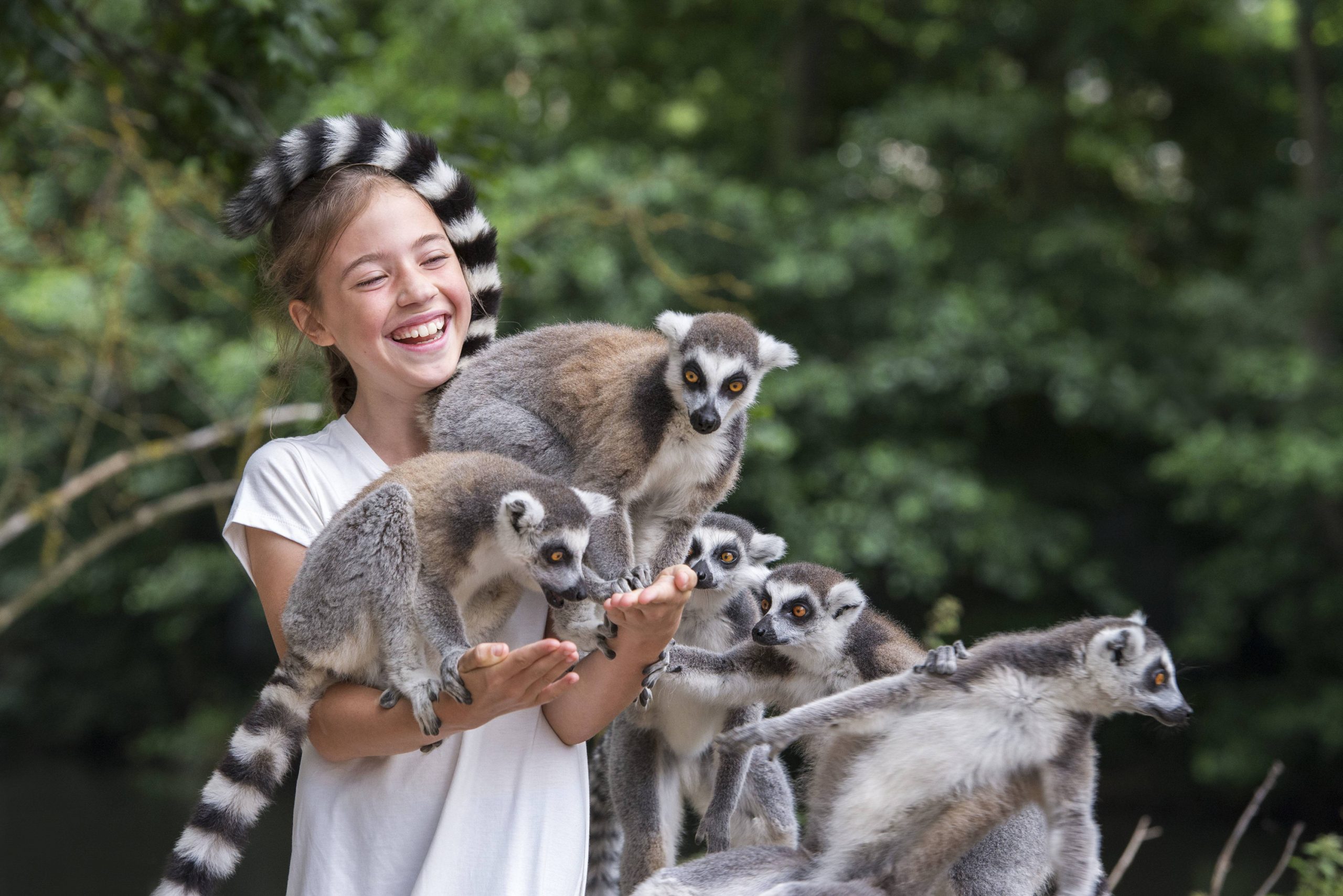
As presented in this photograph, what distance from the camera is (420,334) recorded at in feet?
7.02

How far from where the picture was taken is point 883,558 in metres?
8.93

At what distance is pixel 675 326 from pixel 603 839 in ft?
3.59

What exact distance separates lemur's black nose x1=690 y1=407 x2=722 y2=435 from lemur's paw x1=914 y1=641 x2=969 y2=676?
2.23 feet

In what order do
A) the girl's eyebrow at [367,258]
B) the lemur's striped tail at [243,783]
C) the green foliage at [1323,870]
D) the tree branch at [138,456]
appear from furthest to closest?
the tree branch at [138,456] → the green foliage at [1323,870] → the girl's eyebrow at [367,258] → the lemur's striped tail at [243,783]

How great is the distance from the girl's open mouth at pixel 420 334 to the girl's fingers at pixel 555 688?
0.69 m

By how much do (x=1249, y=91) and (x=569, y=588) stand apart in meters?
10.6

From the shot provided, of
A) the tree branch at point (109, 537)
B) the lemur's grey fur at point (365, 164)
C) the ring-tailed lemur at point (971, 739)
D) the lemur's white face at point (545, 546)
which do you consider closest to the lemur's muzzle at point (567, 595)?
the lemur's white face at point (545, 546)

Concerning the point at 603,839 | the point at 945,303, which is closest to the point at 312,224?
the point at 603,839

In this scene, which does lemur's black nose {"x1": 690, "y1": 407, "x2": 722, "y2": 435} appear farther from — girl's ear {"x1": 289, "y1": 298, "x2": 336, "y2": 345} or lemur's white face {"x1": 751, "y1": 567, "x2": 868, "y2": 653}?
girl's ear {"x1": 289, "y1": 298, "x2": 336, "y2": 345}

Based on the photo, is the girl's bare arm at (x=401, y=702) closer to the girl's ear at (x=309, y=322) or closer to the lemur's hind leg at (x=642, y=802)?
the girl's ear at (x=309, y=322)

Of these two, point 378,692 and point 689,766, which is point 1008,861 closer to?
point 689,766

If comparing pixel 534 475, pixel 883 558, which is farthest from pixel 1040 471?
pixel 534 475

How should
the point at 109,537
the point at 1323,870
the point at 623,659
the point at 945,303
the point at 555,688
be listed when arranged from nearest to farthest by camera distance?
the point at 555,688
the point at 623,659
the point at 1323,870
the point at 109,537
the point at 945,303

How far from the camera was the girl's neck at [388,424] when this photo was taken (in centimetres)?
230
